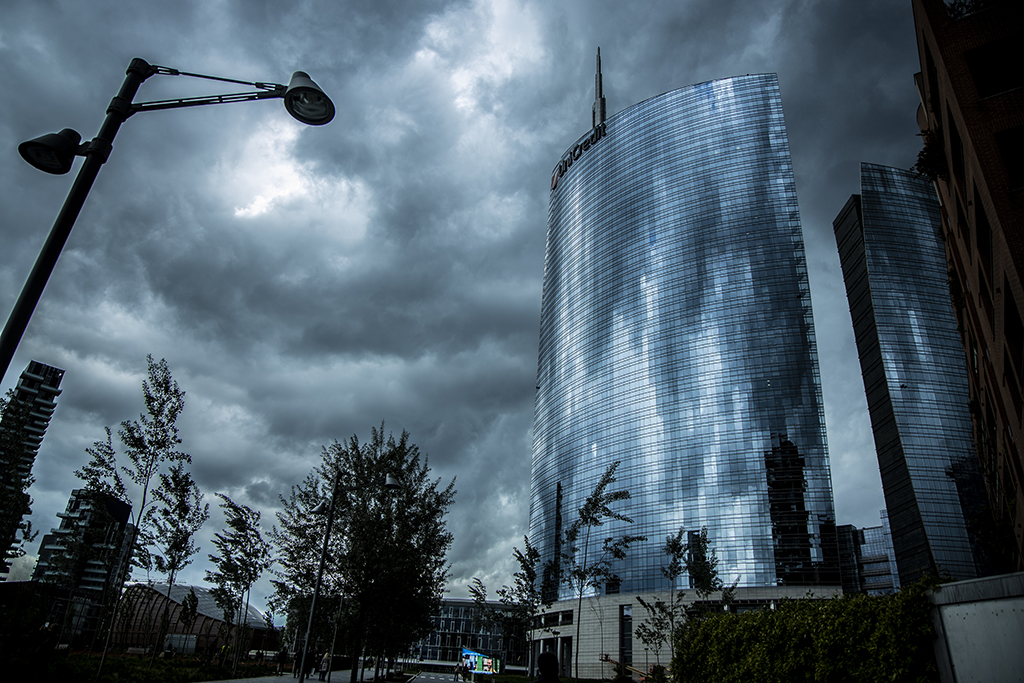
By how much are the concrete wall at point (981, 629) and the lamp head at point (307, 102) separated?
590 inches

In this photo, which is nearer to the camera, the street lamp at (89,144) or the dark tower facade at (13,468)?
the street lamp at (89,144)

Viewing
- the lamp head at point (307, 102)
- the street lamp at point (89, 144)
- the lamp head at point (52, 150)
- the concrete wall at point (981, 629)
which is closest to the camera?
the street lamp at point (89, 144)

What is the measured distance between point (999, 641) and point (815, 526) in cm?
10542

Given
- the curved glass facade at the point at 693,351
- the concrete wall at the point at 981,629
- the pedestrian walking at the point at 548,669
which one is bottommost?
the pedestrian walking at the point at 548,669

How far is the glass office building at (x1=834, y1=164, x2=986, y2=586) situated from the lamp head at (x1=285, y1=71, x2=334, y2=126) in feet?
466

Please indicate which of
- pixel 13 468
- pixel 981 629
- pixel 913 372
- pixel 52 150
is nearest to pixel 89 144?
pixel 52 150

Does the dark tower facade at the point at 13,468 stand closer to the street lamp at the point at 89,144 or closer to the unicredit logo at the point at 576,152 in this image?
the street lamp at the point at 89,144

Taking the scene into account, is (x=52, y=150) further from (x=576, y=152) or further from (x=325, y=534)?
(x=576, y=152)

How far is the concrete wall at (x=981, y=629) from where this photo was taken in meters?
10.9

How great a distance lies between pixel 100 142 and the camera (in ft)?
22.2

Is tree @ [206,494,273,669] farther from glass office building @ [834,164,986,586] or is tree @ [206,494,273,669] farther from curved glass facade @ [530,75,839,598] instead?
glass office building @ [834,164,986,586]

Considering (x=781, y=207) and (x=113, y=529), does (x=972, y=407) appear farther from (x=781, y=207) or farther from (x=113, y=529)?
(x=781, y=207)

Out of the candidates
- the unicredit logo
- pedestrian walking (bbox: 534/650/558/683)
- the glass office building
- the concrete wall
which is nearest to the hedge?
the concrete wall

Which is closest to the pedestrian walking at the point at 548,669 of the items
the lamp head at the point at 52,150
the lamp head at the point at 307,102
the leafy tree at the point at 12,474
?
the lamp head at the point at 307,102
